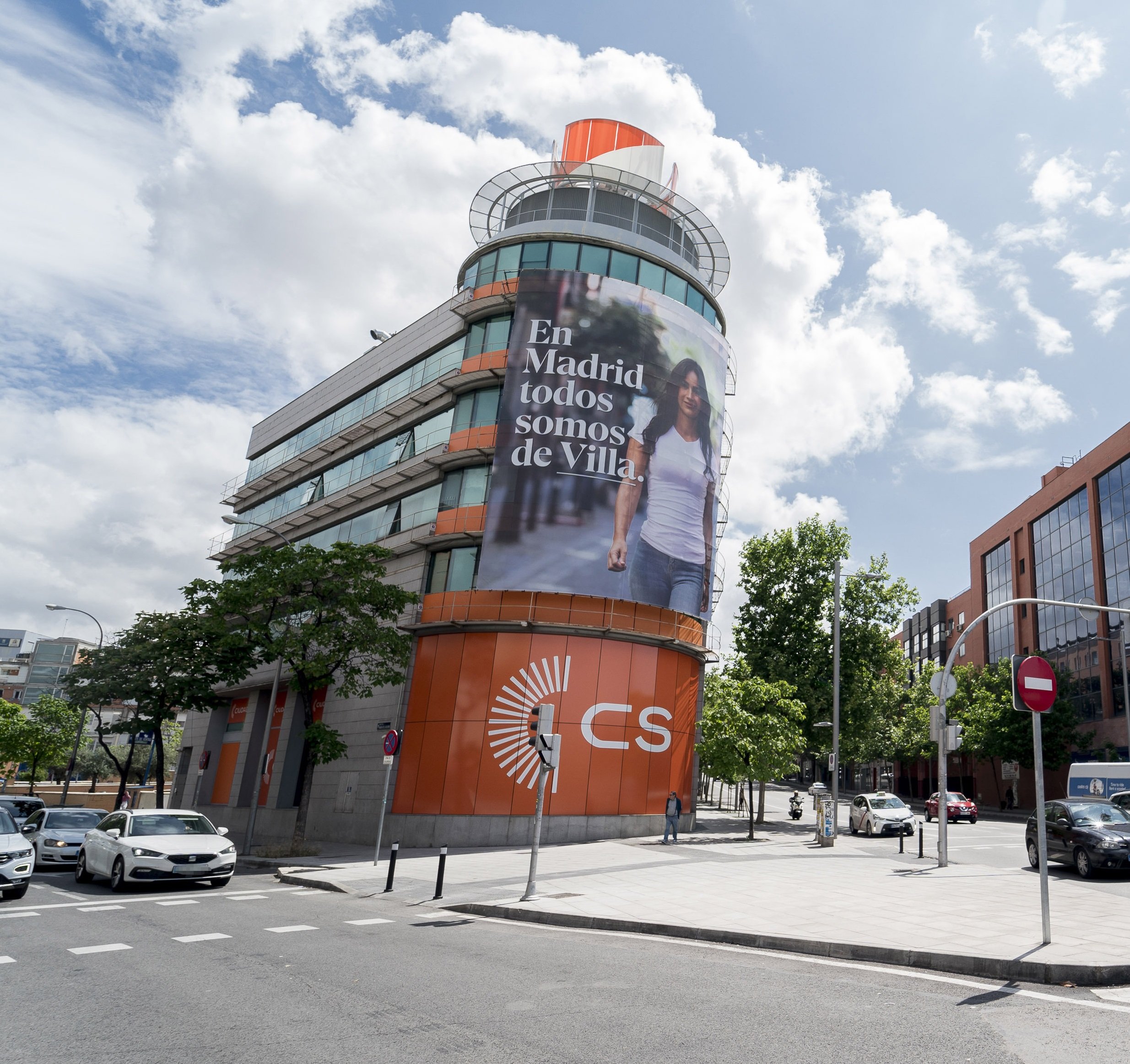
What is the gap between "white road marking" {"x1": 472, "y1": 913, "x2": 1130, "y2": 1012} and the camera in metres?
7.39

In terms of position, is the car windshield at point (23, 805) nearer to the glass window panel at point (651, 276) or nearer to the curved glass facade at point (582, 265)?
the curved glass facade at point (582, 265)

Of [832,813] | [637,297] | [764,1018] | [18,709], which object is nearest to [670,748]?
[832,813]

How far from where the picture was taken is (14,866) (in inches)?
535

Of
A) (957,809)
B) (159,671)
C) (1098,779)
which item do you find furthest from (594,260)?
(957,809)

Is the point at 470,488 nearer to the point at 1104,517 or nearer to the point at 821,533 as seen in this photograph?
the point at 821,533

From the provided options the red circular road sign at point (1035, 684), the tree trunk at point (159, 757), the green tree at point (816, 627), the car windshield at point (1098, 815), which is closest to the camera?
the red circular road sign at point (1035, 684)

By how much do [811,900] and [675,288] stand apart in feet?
81.4

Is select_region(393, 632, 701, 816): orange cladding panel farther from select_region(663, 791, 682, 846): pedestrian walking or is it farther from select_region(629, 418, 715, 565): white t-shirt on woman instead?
select_region(629, 418, 715, 565): white t-shirt on woman

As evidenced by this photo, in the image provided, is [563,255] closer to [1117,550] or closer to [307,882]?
[307,882]

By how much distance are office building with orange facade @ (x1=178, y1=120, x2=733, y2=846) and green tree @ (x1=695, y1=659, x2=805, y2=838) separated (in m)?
1.05

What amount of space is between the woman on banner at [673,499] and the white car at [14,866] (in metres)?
18.4

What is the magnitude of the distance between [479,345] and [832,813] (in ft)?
Answer: 68.3

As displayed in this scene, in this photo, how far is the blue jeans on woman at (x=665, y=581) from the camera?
29.0 meters

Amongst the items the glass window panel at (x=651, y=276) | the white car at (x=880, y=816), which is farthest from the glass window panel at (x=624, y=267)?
the white car at (x=880, y=816)
